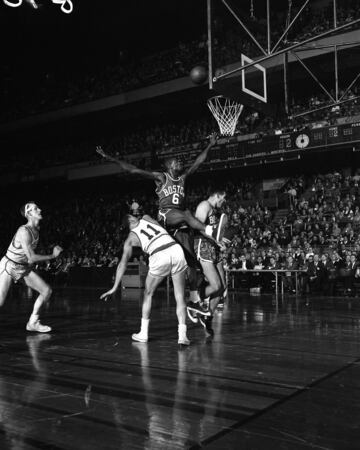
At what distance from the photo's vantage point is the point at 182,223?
6.39m

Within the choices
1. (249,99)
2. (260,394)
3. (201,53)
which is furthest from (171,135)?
(260,394)

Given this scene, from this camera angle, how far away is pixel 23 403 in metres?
3.17

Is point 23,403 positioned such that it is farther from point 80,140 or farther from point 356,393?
point 80,140

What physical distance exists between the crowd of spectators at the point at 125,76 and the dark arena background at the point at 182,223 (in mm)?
172

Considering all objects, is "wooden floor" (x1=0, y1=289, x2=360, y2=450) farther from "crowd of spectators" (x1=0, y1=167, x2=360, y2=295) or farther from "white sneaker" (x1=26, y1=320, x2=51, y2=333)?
Answer: "crowd of spectators" (x1=0, y1=167, x2=360, y2=295)

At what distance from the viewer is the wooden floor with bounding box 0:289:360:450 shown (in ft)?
8.38

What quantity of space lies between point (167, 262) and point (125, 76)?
2708 centimetres

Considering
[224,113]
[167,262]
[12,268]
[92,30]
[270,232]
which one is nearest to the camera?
[167,262]

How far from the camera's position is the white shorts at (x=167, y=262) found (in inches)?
221

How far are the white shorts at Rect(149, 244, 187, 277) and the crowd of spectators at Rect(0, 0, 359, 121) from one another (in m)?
11.5

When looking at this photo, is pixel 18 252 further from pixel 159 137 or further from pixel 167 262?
pixel 159 137

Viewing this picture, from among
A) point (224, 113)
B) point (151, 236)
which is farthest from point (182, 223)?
point (224, 113)

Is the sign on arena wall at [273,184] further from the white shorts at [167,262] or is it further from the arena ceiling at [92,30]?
the white shorts at [167,262]

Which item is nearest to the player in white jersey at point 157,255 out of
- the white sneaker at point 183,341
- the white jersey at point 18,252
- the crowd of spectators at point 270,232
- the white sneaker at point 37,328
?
the white sneaker at point 183,341
